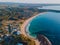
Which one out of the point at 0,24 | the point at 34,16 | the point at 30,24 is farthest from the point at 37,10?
the point at 0,24

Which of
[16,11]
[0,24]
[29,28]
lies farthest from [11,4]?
[29,28]

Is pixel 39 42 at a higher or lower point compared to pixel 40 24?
lower

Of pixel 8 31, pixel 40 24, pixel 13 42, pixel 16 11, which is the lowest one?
pixel 13 42

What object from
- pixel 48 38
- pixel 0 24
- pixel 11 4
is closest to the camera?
pixel 48 38

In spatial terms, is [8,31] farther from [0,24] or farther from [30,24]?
[30,24]

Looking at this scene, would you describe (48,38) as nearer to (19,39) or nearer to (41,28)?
(41,28)

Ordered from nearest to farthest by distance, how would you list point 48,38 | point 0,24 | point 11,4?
point 48,38, point 0,24, point 11,4

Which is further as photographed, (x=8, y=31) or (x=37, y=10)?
(x=37, y=10)
